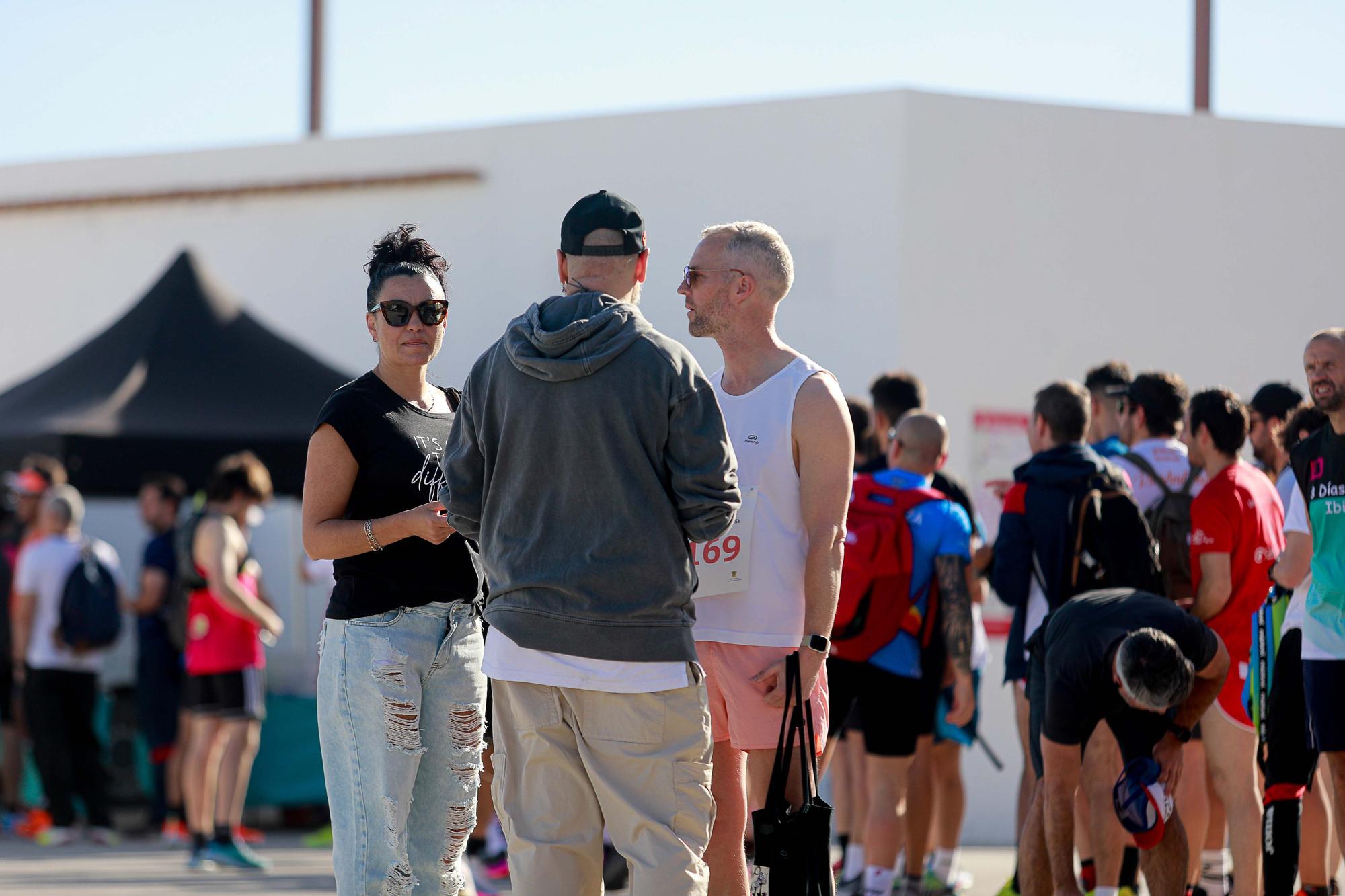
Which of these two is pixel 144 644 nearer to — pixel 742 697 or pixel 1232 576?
pixel 1232 576

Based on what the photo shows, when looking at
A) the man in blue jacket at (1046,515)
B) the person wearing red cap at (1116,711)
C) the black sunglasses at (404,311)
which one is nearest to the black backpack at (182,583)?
the man in blue jacket at (1046,515)

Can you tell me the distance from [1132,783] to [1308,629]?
2.77 ft

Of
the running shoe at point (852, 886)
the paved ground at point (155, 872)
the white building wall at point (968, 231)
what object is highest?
the white building wall at point (968, 231)

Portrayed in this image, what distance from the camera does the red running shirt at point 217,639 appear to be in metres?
8.33

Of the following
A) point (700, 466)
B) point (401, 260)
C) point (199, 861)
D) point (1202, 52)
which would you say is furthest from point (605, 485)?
point (1202, 52)

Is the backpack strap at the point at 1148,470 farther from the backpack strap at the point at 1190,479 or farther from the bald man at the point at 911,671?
the bald man at the point at 911,671

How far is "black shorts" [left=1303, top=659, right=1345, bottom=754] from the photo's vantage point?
4.88 metres

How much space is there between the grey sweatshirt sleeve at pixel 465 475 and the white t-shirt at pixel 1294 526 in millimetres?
2910

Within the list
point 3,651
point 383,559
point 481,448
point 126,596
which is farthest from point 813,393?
point 3,651

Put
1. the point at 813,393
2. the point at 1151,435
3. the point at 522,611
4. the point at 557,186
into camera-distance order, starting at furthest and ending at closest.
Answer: the point at 557,186, the point at 1151,435, the point at 813,393, the point at 522,611

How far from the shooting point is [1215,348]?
10109 millimetres

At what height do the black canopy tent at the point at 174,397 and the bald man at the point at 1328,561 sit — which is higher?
the black canopy tent at the point at 174,397

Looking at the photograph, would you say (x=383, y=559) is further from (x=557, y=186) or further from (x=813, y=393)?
(x=557, y=186)

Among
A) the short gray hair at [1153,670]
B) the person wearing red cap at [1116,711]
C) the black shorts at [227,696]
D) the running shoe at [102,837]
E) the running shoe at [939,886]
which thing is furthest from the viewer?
the running shoe at [102,837]
